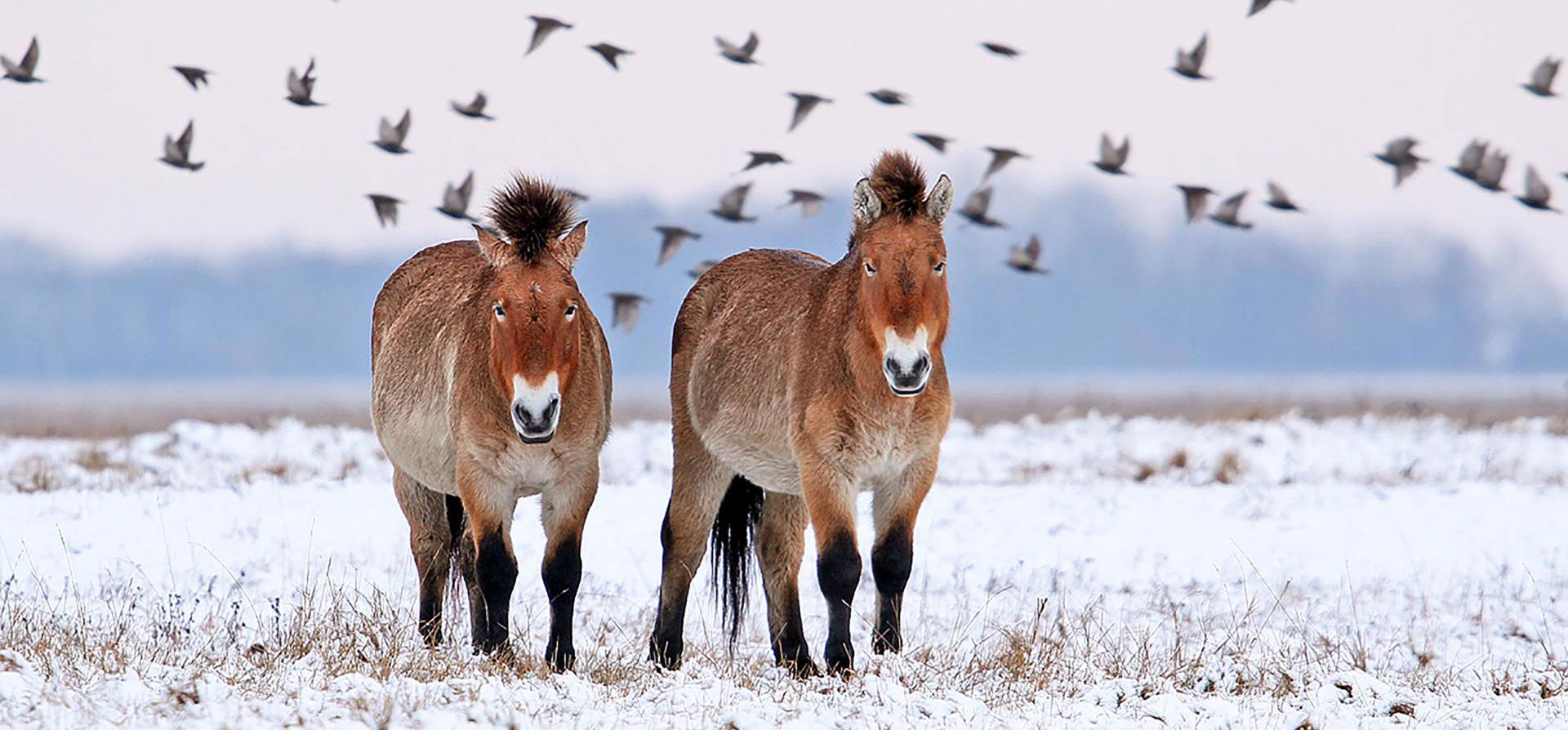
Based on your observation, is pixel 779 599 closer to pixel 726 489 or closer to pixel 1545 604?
pixel 726 489

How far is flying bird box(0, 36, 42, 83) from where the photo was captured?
1641 cm

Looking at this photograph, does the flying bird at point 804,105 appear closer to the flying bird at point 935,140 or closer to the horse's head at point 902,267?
the flying bird at point 935,140

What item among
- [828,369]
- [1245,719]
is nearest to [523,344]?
[828,369]

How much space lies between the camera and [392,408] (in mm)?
7938

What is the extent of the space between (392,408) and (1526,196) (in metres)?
16.6

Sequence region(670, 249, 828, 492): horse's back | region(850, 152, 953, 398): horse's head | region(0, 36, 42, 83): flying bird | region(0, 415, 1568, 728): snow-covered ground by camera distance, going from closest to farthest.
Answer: region(0, 415, 1568, 728): snow-covered ground, region(850, 152, 953, 398): horse's head, region(670, 249, 828, 492): horse's back, region(0, 36, 42, 83): flying bird

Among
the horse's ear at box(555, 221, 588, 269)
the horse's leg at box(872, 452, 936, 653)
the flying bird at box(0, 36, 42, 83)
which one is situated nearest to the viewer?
the horse's leg at box(872, 452, 936, 653)

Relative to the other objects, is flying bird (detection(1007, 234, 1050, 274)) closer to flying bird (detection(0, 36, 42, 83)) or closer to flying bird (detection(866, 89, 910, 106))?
flying bird (detection(866, 89, 910, 106))

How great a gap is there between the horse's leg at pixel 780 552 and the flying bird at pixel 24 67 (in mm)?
12166

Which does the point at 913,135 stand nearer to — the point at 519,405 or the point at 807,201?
the point at 807,201

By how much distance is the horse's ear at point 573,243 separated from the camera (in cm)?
686

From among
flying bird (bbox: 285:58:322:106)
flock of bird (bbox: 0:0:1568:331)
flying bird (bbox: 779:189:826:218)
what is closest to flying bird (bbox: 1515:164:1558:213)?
flock of bird (bbox: 0:0:1568:331)

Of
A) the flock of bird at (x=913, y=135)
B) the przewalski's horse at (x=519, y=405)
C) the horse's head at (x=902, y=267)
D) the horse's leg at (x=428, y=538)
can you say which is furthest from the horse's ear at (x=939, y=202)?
the flock of bird at (x=913, y=135)

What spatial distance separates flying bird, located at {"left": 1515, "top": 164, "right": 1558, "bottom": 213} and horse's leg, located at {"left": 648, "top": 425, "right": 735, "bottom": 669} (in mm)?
15387
